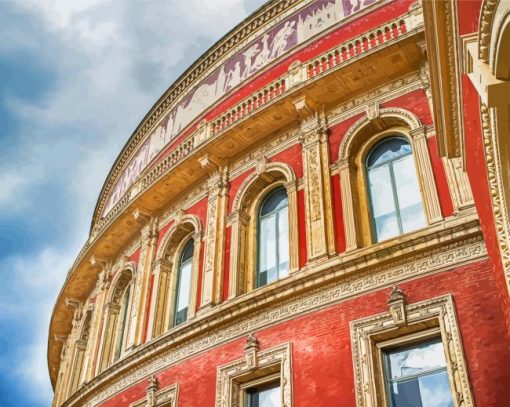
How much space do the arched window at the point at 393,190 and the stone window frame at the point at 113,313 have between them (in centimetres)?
728

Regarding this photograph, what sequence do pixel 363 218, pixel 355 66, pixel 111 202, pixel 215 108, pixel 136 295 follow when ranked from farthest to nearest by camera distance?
pixel 111 202
pixel 215 108
pixel 136 295
pixel 355 66
pixel 363 218

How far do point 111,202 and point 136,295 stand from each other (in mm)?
8028

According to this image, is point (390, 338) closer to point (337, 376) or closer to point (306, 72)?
point (337, 376)

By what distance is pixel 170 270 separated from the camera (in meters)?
15.3

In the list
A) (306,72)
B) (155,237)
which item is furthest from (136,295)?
(306,72)

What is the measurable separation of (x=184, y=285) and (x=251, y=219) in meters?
2.62

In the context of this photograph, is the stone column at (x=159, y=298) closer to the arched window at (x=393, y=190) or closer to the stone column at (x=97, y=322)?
the stone column at (x=97, y=322)

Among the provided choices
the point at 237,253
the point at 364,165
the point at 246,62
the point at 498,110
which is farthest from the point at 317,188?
the point at 246,62

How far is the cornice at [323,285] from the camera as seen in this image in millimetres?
9469

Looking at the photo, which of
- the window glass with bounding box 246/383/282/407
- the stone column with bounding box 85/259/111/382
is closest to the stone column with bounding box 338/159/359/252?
the window glass with bounding box 246/383/282/407

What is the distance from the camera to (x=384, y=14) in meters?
14.5

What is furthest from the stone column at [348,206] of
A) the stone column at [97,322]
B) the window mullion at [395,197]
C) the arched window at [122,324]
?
the stone column at [97,322]

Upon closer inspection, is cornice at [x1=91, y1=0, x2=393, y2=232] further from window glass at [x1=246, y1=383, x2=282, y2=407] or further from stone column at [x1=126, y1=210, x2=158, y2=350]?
window glass at [x1=246, y1=383, x2=282, y2=407]

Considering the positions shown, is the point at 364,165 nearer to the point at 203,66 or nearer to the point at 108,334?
the point at 203,66
